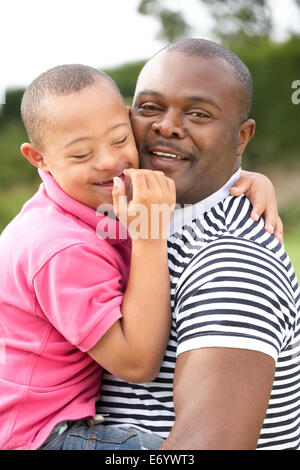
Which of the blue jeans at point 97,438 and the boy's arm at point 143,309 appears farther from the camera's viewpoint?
the blue jeans at point 97,438

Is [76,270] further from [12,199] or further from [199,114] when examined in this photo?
[12,199]

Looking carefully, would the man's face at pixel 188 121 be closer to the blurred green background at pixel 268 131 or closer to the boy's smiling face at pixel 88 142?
the boy's smiling face at pixel 88 142

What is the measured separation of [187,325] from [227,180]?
803 millimetres

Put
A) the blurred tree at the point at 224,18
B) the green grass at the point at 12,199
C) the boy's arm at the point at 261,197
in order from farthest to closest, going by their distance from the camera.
A: the blurred tree at the point at 224,18 → the green grass at the point at 12,199 → the boy's arm at the point at 261,197

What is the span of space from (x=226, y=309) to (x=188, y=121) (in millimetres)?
814

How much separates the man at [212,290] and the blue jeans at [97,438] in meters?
0.02

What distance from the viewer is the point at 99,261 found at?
7.07 ft

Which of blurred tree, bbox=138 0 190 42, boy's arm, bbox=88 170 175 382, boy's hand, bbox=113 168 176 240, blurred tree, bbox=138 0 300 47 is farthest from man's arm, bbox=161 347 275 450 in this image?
blurred tree, bbox=138 0 190 42

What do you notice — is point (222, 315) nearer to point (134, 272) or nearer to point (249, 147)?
point (134, 272)

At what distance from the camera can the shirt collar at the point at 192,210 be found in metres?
2.35

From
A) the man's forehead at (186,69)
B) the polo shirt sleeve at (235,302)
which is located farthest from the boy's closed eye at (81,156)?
the polo shirt sleeve at (235,302)

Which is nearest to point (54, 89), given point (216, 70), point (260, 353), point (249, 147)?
point (216, 70)

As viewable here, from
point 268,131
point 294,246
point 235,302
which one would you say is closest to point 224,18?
point 268,131

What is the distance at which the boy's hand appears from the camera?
2.11m
